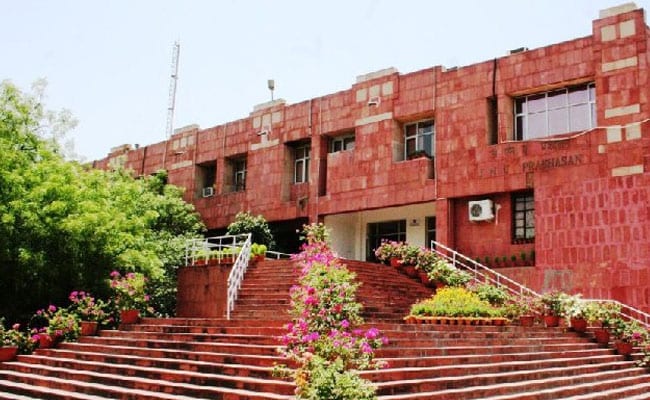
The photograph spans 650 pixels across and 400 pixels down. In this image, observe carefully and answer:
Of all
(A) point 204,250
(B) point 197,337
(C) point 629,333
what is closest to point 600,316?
(C) point 629,333

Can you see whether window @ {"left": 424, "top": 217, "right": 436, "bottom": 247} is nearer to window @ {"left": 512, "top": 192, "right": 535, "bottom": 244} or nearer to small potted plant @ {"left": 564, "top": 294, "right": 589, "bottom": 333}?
window @ {"left": 512, "top": 192, "right": 535, "bottom": 244}

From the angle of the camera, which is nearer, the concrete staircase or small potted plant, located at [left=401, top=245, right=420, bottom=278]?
the concrete staircase

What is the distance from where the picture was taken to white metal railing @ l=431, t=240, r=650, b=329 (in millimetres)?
14703

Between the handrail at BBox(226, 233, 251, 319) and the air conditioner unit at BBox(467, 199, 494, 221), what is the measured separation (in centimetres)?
625

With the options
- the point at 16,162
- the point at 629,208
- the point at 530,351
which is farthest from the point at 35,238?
the point at 629,208

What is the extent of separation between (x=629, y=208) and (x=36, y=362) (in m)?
13.1

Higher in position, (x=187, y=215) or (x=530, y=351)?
(x=187, y=215)

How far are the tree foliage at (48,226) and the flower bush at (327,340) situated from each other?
7.86 metres

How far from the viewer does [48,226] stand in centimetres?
1370

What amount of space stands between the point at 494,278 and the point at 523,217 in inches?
73.7

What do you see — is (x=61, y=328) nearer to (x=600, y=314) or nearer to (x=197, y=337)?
(x=197, y=337)

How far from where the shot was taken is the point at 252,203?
76.9ft

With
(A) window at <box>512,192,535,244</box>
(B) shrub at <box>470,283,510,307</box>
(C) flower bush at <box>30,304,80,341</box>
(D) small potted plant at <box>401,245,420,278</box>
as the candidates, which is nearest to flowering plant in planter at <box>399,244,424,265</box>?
(D) small potted plant at <box>401,245,420,278</box>

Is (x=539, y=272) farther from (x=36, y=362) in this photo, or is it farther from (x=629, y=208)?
(x=36, y=362)
